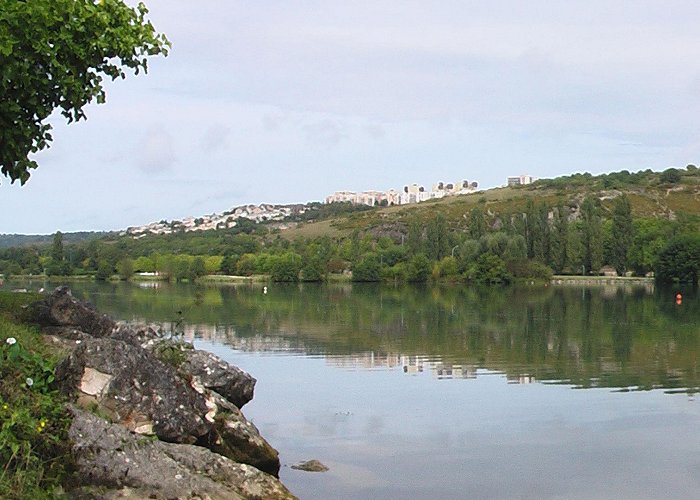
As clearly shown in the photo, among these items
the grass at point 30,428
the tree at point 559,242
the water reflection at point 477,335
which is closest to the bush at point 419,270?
the tree at point 559,242

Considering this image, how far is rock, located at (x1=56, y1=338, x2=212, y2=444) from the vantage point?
12.7 m

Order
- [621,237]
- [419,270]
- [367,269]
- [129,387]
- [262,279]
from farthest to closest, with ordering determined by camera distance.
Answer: [262,279] < [367,269] < [419,270] < [621,237] < [129,387]

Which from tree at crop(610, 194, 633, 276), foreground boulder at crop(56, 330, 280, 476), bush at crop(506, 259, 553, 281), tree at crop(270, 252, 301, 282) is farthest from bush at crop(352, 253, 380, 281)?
foreground boulder at crop(56, 330, 280, 476)

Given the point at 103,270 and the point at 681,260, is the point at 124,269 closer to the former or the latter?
the point at 103,270

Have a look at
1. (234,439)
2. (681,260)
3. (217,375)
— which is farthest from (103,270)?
(234,439)

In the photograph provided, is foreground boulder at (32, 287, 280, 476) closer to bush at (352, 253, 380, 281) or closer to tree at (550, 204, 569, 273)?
tree at (550, 204, 569, 273)

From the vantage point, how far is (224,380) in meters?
18.8

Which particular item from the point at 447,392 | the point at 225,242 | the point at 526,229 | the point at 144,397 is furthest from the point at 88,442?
the point at 225,242

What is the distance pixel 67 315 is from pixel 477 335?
33.6 meters

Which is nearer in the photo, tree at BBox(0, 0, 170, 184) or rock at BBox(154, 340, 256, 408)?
tree at BBox(0, 0, 170, 184)

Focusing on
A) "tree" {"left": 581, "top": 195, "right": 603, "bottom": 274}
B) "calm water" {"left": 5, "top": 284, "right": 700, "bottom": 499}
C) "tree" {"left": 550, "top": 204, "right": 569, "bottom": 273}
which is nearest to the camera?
"calm water" {"left": 5, "top": 284, "right": 700, "bottom": 499}

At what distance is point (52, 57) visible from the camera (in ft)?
46.4

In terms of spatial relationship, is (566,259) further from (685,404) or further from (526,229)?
(685,404)

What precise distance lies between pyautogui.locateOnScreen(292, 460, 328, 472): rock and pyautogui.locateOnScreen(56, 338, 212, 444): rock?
4.90 m
